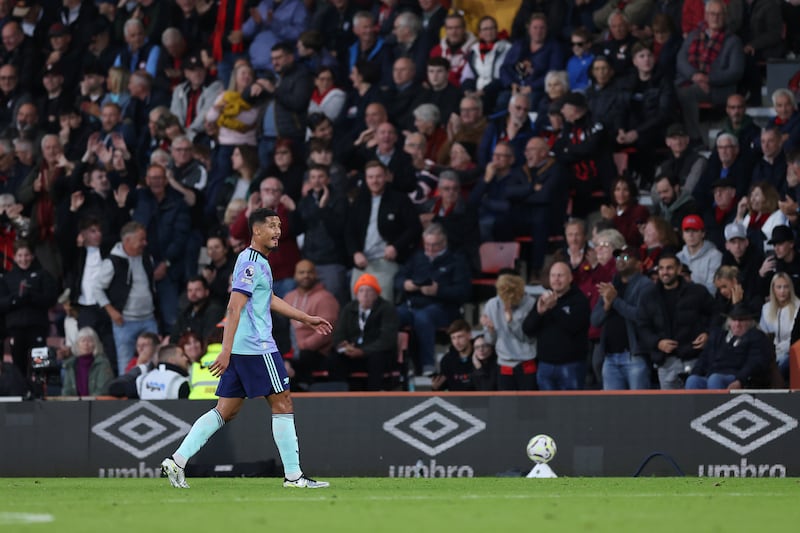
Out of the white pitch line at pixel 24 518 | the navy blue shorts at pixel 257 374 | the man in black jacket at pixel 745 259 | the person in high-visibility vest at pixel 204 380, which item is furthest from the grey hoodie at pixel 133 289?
the white pitch line at pixel 24 518

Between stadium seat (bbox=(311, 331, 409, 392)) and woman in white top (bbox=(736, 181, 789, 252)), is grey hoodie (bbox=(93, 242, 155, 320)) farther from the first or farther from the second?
woman in white top (bbox=(736, 181, 789, 252))

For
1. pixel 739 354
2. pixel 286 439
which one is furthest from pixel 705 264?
pixel 286 439

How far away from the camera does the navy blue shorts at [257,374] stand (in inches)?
442

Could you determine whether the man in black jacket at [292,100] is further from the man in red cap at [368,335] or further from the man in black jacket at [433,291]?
the man in red cap at [368,335]

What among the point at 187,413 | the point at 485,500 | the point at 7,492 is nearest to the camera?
the point at 485,500

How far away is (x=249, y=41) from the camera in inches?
887

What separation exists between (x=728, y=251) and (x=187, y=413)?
19.4ft

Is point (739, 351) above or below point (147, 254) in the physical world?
below

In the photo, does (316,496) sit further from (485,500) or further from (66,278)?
(66,278)

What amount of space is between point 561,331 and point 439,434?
1784 mm

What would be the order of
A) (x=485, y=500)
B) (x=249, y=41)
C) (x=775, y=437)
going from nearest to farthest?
(x=485, y=500) < (x=775, y=437) < (x=249, y=41)

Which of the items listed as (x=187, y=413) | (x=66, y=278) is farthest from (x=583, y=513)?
(x=66, y=278)

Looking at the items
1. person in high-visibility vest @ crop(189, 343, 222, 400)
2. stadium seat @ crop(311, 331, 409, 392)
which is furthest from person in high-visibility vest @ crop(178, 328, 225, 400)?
stadium seat @ crop(311, 331, 409, 392)

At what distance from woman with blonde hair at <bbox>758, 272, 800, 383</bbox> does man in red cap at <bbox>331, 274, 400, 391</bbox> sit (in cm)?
407
